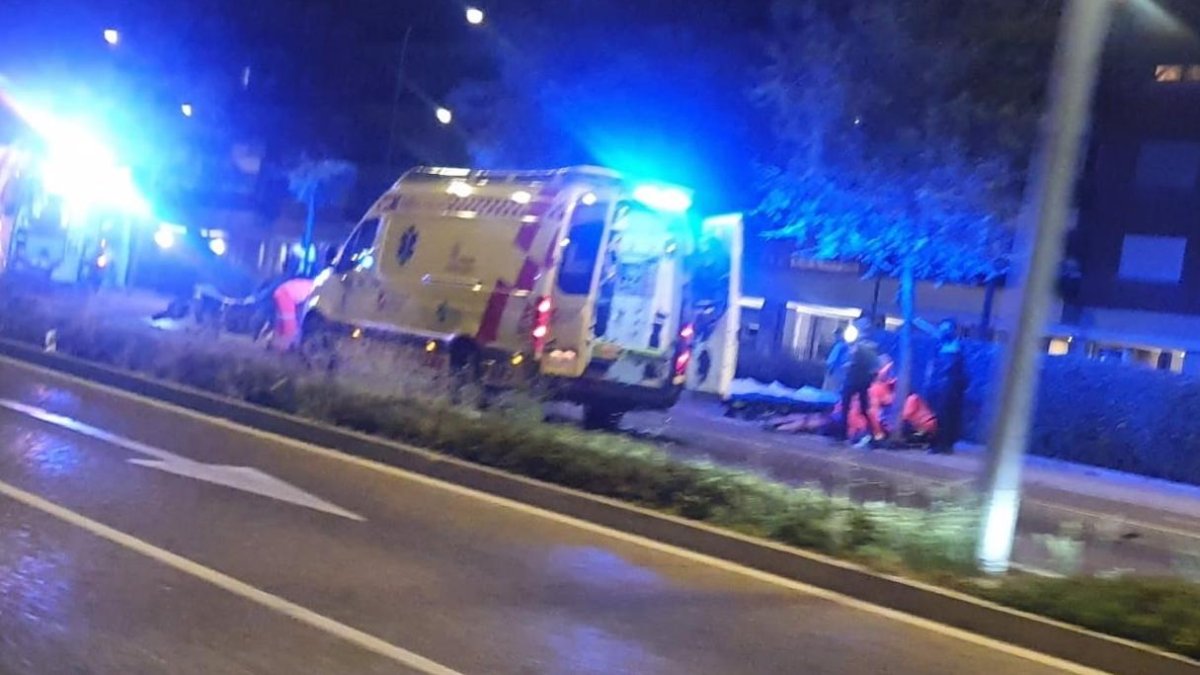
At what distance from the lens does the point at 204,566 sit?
7.83 m

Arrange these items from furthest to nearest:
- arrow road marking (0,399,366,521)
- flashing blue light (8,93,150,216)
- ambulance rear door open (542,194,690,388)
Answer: flashing blue light (8,93,150,216) < ambulance rear door open (542,194,690,388) < arrow road marking (0,399,366,521)

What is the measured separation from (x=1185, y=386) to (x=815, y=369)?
7533mm

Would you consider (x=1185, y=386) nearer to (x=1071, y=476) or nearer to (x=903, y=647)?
(x=1071, y=476)

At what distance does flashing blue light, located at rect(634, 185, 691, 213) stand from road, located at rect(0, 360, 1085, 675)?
539 cm

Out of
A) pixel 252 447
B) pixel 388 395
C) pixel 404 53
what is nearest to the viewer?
pixel 252 447

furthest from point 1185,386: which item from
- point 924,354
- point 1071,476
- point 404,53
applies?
point 404,53

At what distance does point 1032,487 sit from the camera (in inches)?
720

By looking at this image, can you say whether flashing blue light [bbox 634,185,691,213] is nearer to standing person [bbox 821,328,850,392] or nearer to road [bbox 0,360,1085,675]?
standing person [bbox 821,328,850,392]

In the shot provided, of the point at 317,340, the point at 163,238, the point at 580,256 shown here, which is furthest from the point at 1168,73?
the point at 163,238

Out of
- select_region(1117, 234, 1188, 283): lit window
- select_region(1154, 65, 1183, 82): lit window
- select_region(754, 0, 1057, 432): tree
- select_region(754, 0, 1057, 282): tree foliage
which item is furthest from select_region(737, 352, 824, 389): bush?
select_region(1154, 65, 1183, 82): lit window

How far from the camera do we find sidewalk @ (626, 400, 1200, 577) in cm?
1174

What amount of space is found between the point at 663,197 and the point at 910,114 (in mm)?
8153

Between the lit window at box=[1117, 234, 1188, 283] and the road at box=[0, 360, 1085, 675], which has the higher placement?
the lit window at box=[1117, 234, 1188, 283]

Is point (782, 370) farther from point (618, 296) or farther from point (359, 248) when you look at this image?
point (618, 296)
